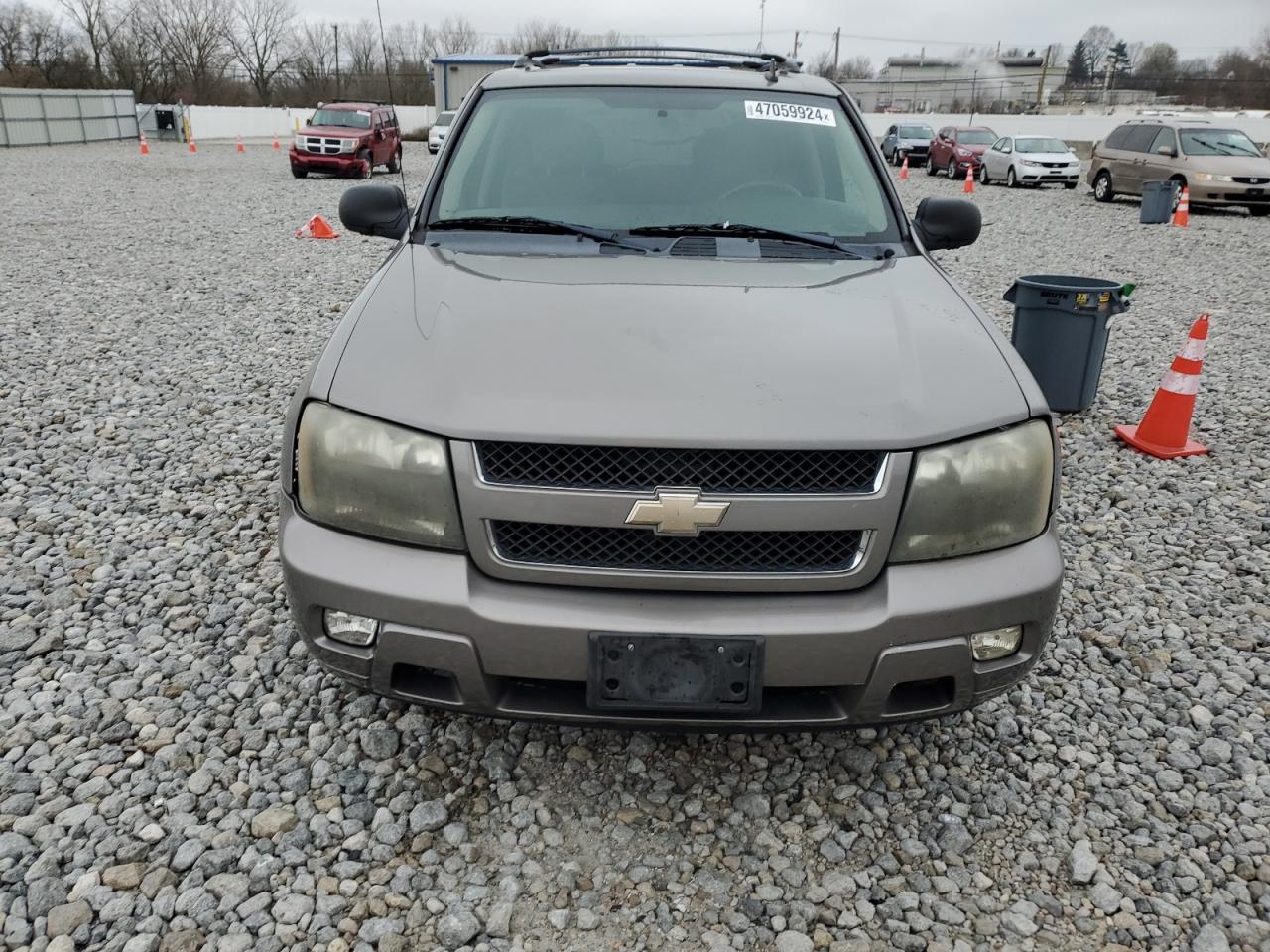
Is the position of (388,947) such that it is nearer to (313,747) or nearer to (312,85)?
(313,747)

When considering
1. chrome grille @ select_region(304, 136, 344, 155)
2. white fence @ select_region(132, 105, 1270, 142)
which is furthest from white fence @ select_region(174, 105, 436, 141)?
chrome grille @ select_region(304, 136, 344, 155)

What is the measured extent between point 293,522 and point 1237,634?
3.20 meters

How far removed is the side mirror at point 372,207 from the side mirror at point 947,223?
186cm

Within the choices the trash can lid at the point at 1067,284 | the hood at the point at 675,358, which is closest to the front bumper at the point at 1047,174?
the trash can lid at the point at 1067,284

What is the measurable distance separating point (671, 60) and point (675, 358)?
86.5 inches

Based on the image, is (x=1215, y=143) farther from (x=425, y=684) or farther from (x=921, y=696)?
(x=425, y=684)

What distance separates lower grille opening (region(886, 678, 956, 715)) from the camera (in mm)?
2119

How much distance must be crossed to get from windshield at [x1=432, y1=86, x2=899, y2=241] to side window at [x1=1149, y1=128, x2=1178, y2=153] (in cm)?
1692

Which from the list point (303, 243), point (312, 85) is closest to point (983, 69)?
point (312, 85)

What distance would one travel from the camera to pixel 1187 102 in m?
53.7

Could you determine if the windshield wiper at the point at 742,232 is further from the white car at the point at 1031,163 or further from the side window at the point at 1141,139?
the white car at the point at 1031,163

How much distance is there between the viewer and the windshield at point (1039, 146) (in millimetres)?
21969

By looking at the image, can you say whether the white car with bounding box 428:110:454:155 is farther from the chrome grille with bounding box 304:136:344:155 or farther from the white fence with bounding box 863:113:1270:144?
the white fence with bounding box 863:113:1270:144

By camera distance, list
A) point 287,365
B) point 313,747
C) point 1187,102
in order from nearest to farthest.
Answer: point 313,747
point 287,365
point 1187,102
